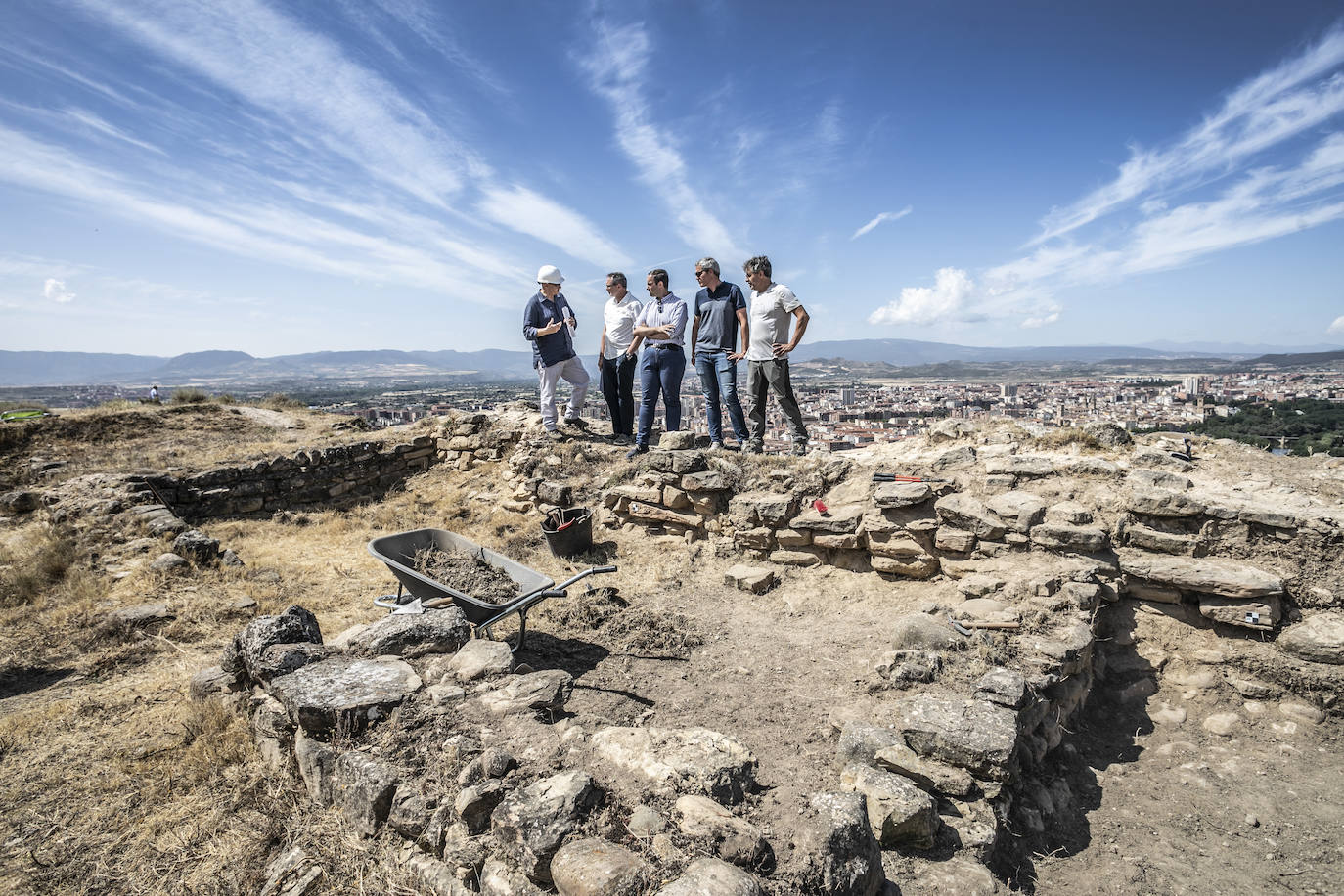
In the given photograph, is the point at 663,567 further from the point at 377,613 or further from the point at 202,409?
the point at 202,409

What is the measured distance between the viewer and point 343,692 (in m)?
3.37

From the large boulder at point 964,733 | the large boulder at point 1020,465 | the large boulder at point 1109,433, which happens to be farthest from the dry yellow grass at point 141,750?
the large boulder at point 1109,433

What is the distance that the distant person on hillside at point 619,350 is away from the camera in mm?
8742

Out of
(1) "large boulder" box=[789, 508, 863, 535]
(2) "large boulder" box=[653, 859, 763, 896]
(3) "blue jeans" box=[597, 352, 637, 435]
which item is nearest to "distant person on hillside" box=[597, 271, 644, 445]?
(3) "blue jeans" box=[597, 352, 637, 435]

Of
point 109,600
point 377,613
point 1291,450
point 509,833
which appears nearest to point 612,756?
point 509,833

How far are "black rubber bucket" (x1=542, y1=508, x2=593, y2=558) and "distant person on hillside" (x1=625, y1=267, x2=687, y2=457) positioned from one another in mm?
1885

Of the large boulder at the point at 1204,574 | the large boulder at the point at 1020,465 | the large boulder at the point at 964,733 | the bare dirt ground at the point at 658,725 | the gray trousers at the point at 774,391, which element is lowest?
the bare dirt ground at the point at 658,725

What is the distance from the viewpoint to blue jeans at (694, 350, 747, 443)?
7656mm

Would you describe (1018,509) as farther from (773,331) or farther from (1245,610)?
(773,331)

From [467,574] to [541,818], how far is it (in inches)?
126

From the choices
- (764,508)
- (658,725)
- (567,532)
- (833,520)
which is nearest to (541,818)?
(658,725)

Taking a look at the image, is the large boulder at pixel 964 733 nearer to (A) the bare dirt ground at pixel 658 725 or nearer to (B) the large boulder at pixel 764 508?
(A) the bare dirt ground at pixel 658 725

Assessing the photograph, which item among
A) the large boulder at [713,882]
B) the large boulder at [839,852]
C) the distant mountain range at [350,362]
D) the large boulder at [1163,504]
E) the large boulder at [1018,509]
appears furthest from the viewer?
the distant mountain range at [350,362]

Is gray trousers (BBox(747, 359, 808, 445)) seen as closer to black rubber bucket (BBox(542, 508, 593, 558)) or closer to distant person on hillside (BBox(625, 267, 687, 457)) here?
distant person on hillside (BBox(625, 267, 687, 457))
